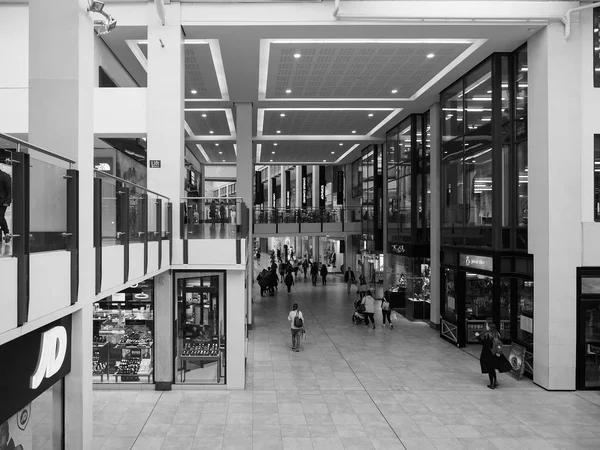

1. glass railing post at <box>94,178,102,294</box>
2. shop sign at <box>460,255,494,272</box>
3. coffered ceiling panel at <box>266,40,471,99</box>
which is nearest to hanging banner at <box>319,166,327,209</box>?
coffered ceiling panel at <box>266,40,471,99</box>

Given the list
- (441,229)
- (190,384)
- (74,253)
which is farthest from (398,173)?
(74,253)

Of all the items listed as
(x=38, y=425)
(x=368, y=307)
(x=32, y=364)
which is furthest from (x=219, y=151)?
(x=32, y=364)

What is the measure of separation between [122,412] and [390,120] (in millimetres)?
14756

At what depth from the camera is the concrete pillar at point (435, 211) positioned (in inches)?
640

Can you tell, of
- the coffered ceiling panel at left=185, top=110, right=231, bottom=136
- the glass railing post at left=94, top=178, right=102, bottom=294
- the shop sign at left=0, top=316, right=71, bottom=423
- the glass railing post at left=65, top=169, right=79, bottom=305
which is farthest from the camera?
the coffered ceiling panel at left=185, top=110, right=231, bottom=136

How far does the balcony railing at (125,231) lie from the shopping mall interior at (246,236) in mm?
51

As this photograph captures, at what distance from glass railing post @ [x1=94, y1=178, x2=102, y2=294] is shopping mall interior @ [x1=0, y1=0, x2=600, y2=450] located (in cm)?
3

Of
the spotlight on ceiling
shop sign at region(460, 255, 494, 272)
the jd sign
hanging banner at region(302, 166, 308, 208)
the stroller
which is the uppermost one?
hanging banner at region(302, 166, 308, 208)

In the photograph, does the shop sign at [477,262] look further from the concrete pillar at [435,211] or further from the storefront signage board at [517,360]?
the concrete pillar at [435,211]

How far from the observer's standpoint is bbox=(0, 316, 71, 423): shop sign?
3738 millimetres

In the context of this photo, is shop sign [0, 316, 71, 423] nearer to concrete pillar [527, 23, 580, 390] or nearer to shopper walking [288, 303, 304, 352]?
shopper walking [288, 303, 304, 352]

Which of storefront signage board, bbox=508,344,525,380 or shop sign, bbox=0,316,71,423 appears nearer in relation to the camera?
shop sign, bbox=0,316,71,423

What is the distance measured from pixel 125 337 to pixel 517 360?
339 inches

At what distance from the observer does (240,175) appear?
17.3m
